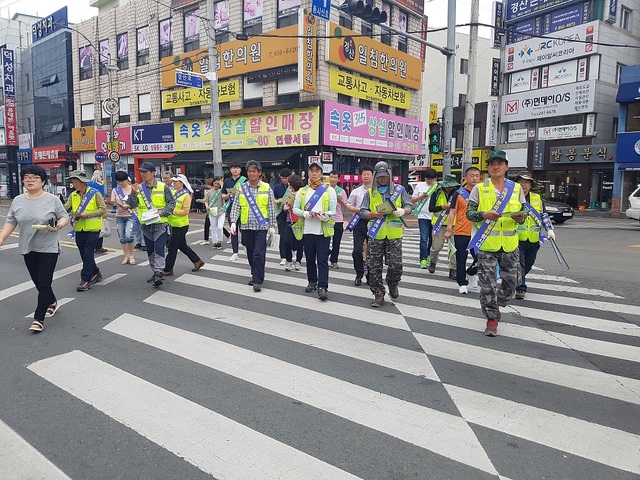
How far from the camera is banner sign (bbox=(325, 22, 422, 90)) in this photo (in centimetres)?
2136

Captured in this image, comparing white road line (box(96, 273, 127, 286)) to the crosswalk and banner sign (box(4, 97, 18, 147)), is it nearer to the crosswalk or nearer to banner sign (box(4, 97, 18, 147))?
the crosswalk

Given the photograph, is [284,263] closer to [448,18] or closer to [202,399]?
[202,399]

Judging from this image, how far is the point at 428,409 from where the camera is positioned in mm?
3574

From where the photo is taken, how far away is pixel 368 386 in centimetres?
397

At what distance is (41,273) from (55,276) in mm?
3403

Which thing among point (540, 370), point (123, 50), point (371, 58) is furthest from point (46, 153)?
point (540, 370)

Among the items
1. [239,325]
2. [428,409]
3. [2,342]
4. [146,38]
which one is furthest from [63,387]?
[146,38]

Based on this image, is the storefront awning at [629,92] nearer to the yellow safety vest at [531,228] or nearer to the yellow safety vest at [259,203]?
the yellow safety vest at [531,228]

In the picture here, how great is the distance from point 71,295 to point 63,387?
353cm

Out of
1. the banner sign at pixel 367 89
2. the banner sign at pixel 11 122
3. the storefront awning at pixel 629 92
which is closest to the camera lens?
the banner sign at pixel 367 89

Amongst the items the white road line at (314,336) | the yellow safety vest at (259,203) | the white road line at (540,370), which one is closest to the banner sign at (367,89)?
the yellow safety vest at (259,203)

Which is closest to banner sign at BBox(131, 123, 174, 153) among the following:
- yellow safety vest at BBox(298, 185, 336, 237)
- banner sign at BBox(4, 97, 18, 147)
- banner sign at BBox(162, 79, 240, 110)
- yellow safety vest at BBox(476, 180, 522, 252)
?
banner sign at BBox(162, 79, 240, 110)

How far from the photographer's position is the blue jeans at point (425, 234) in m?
8.95

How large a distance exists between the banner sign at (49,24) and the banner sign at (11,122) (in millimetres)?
6174
